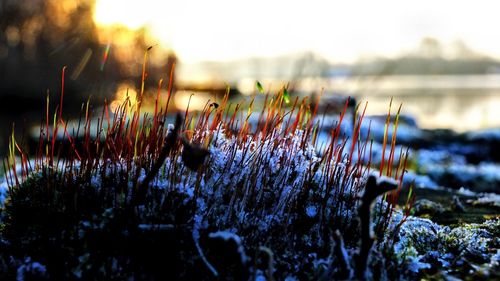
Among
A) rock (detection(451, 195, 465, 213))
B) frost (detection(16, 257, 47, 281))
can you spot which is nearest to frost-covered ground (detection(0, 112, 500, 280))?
frost (detection(16, 257, 47, 281))

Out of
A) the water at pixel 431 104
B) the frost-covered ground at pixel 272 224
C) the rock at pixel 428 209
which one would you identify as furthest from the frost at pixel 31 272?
the rock at pixel 428 209

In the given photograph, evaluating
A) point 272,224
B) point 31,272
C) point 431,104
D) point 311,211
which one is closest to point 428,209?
point 311,211

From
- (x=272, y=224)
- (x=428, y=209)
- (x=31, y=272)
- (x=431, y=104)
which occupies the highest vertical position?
(x=272, y=224)

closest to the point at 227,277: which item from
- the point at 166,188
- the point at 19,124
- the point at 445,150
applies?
the point at 166,188

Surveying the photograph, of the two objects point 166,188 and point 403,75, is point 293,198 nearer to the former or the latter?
point 166,188

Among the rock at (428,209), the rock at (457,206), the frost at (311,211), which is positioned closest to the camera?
the frost at (311,211)

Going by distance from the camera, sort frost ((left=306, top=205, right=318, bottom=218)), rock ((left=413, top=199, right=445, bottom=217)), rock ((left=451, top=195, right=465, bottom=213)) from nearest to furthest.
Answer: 1. frost ((left=306, top=205, right=318, bottom=218))
2. rock ((left=413, top=199, right=445, bottom=217))
3. rock ((left=451, top=195, right=465, bottom=213))

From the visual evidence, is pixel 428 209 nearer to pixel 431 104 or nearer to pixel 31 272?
pixel 31 272

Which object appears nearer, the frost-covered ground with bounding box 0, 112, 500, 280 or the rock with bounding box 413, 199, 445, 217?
the frost-covered ground with bounding box 0, 112, 500, 280

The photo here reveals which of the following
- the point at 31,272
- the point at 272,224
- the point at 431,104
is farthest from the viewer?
the point at 431,104

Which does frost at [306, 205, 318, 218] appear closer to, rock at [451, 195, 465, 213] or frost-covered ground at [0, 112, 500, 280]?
frost-covered ground at [0, 112, 500, 280]

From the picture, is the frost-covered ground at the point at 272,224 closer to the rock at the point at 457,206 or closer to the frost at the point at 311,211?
the frost at the point at 311,211
